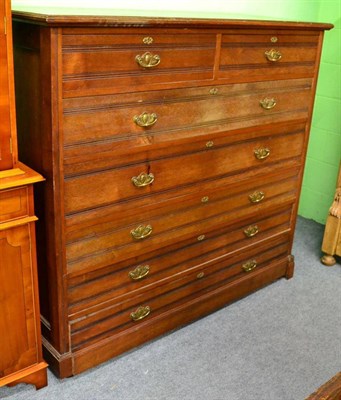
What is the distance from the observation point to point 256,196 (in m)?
2.79

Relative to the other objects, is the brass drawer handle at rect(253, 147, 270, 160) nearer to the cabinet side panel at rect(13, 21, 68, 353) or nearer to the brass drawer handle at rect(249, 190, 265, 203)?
the brass drawer handle at rect(249, 190, 265, 203)

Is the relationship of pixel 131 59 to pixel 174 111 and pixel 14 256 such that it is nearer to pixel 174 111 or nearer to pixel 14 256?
pixel 174 111

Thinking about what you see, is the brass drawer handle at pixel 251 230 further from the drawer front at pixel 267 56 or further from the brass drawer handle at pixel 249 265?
the drawer front at pixel 267 56

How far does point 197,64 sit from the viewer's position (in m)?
2.21

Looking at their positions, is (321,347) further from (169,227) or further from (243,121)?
(243,121)

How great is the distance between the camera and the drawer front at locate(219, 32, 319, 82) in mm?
2326

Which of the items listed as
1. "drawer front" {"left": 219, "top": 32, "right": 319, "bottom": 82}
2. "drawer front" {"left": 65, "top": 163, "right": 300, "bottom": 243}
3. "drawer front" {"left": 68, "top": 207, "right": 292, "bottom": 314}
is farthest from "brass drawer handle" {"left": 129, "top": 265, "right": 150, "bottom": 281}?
"drawer front" {"left": 219, "top": 32, "right": 319, "bottom": 82}

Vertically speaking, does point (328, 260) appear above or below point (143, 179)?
below

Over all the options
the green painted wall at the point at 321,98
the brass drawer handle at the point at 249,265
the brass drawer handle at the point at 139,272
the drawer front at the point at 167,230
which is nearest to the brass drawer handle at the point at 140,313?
the brass drawer handle at the point at 139,272

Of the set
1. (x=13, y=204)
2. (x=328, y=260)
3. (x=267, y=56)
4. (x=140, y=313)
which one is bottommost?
(x=328, y=260)

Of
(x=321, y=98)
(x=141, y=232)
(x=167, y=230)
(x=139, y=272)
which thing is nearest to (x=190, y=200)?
(x=167, y=230)

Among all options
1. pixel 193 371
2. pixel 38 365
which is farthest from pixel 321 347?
pixel 38 365

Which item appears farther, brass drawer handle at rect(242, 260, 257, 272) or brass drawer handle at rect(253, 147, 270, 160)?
brass drawer handle at rect(242, 260, 257, 272)

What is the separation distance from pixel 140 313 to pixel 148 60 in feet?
3.81
